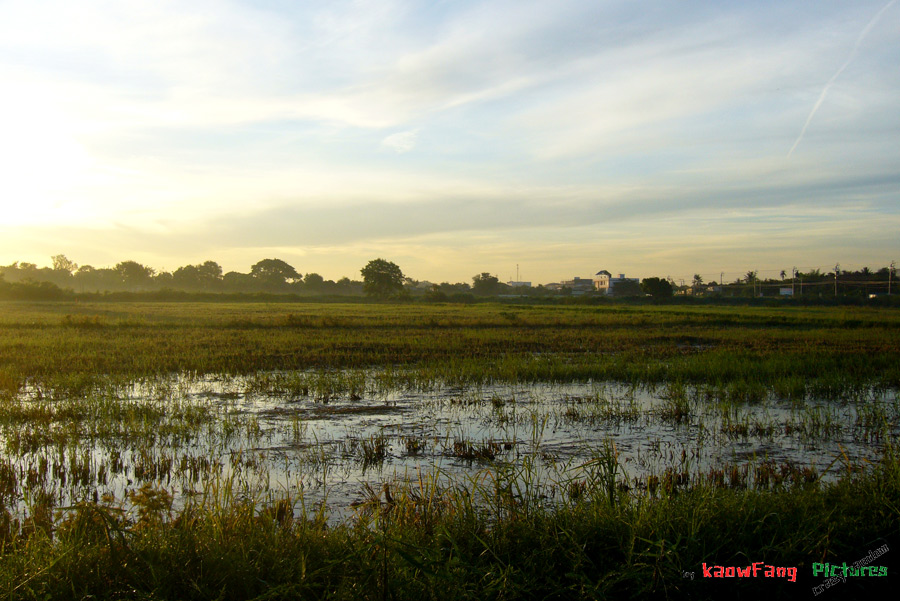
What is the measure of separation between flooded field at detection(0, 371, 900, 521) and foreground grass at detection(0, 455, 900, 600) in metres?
0.44

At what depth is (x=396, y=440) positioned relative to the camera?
6.01 metres

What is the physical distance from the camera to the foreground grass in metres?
2.58

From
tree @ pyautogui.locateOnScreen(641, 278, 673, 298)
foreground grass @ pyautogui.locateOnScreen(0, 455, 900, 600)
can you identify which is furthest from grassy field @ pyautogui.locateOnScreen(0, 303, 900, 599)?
tree @ pyautogui.locateOnScreen(641, 278, 673, 298)

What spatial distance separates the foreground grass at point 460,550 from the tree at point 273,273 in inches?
3361

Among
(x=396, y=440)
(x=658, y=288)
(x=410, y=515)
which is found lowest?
(x=396, y=440)

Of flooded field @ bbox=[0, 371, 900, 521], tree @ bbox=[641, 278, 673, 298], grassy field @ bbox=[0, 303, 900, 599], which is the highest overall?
tree @ bbox=[641, 278, 673, 298]

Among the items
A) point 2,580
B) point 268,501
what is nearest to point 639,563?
point 268,501

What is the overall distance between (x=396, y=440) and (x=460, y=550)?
313 cm

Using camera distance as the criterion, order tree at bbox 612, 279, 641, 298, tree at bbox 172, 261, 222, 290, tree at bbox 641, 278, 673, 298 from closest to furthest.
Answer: tree at bbox 641, 278, 673, 298
tree at bbox 612, 279, 641, 298
tree at bbox 172, 261, 222, 290

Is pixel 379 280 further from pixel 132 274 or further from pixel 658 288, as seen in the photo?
pixel 132 274

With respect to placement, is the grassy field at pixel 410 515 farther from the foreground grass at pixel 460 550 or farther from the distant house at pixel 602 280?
the distant house at pixel 602 280

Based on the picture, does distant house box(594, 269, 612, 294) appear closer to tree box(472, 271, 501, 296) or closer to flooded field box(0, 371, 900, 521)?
tree box(472, 271, 501, 296)

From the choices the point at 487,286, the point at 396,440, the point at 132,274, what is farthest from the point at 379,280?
the point at 396,440

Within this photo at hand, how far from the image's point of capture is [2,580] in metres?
2.49
